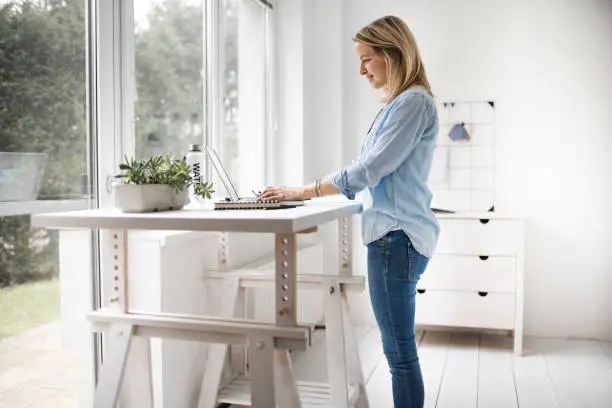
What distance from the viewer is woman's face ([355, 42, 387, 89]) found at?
76.9 inches

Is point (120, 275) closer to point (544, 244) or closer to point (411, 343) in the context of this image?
point (411, 343)

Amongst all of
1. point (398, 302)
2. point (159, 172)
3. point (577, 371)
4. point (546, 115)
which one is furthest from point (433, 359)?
point (159, 172)

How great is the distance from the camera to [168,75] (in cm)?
264

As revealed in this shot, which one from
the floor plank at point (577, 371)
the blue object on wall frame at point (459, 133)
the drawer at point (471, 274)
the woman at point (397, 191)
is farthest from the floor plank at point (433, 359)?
the blue object on wall frame at point (459, 133)

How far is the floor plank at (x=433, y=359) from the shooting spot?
9.32ft

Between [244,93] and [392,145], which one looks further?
[244,93]

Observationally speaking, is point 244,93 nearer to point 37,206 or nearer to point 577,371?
point 37,206

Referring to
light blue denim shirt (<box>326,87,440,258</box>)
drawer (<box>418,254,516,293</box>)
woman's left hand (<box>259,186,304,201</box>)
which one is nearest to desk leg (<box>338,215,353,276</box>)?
light blue denim shirt (<box>326,87,440,258</box>)

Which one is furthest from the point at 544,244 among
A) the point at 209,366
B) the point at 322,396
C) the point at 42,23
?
the point at 42,23

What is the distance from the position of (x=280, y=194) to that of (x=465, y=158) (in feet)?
7.45

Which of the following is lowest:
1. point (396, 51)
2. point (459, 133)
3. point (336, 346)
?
point (336, 346)

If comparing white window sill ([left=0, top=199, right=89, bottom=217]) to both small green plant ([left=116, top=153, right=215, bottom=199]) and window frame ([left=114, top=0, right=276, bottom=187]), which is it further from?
small green plant ([left=116, top=153, right=215, bottom=199])

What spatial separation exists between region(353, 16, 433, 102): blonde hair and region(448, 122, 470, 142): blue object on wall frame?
1.95m

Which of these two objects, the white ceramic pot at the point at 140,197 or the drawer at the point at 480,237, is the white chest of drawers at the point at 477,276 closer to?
the drawer at the point at 480,237
